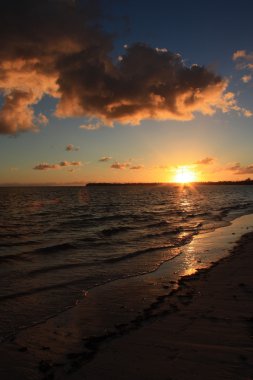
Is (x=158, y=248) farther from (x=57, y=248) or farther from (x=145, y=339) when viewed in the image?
(x=145, y=339)

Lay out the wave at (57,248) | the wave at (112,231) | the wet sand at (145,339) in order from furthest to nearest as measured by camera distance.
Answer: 1. the wave at (112,231)
2. the wave at (57,248)
3. the wet sand at (145,339)

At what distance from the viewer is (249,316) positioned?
7656 mm

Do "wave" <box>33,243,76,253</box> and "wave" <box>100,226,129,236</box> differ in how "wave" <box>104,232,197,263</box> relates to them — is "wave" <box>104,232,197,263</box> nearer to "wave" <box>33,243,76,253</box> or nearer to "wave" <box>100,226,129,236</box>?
"wave" <box>33,243,76,253</box>

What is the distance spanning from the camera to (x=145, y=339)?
268 inches

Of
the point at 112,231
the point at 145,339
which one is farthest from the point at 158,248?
the point at 145,339

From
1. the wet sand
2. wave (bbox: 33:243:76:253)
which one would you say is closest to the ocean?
wave (bbox: 33:243:76:253)

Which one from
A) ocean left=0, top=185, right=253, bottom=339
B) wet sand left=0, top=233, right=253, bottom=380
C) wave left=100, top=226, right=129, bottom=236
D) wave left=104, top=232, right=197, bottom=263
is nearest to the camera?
wet sand left=0, top=233, right=253, bottom=380

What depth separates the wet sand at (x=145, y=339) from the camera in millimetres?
5598

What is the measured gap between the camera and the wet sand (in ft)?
18.4

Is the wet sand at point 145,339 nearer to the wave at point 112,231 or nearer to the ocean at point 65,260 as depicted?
the ocean at point 65,260

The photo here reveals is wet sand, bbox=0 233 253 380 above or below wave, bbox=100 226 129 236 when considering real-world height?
above

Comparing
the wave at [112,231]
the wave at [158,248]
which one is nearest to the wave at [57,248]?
the wave at [158,248]

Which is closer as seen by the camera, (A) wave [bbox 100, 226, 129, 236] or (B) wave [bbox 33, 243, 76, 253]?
(B) wave [bbox 33, 243, 76, 253]

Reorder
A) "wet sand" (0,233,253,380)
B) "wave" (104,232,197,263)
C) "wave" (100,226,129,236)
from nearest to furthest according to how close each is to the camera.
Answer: "wet sand" (0,233,253,380) → "wave" (104,232,197,263) → "wave" (100,226,129,236)
